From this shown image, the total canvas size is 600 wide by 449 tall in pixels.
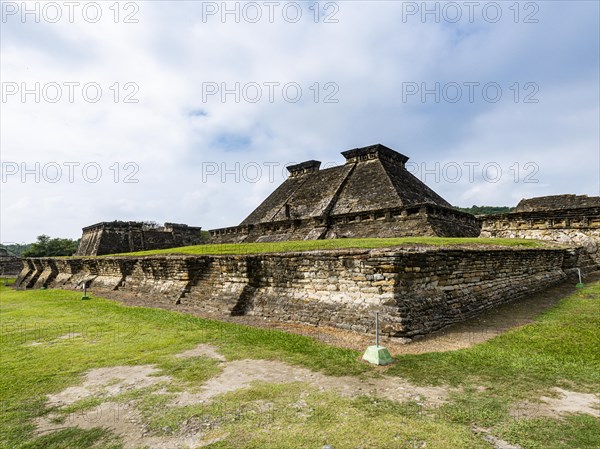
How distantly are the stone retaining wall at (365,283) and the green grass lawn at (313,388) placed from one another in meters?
1.00

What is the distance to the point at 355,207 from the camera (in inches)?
717

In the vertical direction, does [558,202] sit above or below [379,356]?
above

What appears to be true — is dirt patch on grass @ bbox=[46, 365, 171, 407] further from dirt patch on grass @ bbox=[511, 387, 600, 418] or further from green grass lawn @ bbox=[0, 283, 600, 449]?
dirt patch on grass @ bbox=[511, 387, 600, 418]

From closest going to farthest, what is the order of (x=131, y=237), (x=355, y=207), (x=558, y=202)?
(x=558, y=202) → (x=355, y=207) → (x=131, y=237)

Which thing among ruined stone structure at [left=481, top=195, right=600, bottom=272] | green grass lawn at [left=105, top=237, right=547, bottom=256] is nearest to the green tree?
green grass lawn at [left=105, top=237, right=547, bottom=256]

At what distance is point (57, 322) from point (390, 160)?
20.3m

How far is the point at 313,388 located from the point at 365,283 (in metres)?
2.87

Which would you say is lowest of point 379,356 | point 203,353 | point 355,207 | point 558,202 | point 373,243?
point 203,353

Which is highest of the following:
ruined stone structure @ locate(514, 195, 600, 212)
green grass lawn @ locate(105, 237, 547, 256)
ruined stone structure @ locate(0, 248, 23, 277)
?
ruined stone structure @ locate(514, 195, 600, 212)

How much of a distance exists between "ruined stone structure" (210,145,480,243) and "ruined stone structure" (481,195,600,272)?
5.75 feet

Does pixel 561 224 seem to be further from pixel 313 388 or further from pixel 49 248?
pixel 49 248

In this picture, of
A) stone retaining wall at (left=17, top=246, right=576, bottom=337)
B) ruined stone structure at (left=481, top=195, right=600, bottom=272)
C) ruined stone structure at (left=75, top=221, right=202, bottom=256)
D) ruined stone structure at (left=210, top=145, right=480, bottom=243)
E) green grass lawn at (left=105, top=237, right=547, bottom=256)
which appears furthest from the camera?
ruined stone structure at (left=75, top=221, right=202, bottom=256)

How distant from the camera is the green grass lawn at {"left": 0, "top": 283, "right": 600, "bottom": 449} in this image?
304cm

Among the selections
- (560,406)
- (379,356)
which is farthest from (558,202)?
(379,356)
